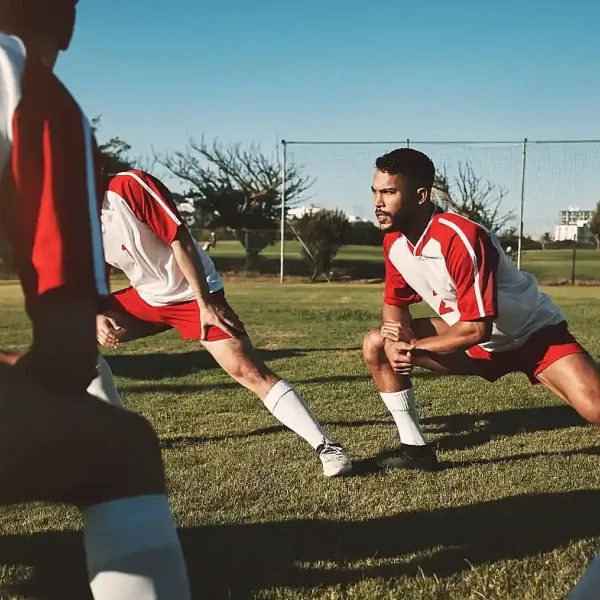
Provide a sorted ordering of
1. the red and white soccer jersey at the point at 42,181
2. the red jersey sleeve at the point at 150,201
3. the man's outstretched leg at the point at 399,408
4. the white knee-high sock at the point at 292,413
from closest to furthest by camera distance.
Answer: the red and white soccer jersey at the point at 42,181
the red jersey sleeve at the point at 150,201
the white knee-high sock at the point at 292,413
the man's outstretched leg at the point at 399,408

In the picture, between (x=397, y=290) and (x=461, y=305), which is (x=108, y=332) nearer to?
(x=397, y=290)

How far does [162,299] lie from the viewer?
4379 mm

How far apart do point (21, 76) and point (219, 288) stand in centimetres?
310

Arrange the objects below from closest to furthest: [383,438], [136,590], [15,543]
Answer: [136,590] < [15,543] < [383,438]

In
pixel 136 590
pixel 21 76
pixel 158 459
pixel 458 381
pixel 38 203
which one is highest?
pixel 21 76

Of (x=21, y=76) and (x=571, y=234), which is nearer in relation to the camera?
(x=21, y=76)

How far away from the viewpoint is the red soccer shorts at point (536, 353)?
3.76m

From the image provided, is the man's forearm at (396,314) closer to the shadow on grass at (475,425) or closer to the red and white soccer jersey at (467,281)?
the red and white soccer jersey at (467,281)

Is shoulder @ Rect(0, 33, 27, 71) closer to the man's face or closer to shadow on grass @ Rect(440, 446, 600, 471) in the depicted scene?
the man's face

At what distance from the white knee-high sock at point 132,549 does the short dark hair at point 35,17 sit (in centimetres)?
84

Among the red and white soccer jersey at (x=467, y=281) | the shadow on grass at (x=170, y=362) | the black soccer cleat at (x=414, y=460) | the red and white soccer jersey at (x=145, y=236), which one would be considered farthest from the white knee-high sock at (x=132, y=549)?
the shadow on grass at (x=170, y=362)

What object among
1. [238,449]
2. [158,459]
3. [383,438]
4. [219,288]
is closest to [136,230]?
[219,288]

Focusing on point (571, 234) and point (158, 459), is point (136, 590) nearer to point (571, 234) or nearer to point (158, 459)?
point (158, 459)

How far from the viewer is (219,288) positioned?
438cm
